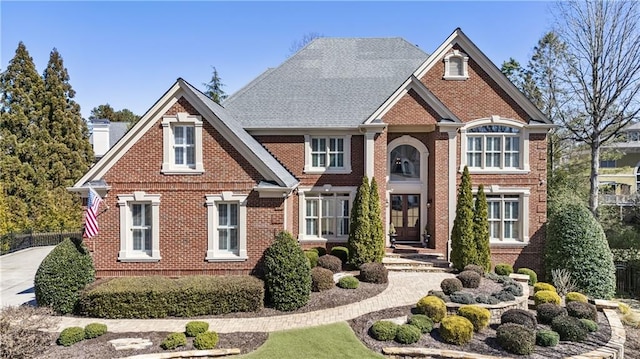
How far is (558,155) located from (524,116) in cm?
1617

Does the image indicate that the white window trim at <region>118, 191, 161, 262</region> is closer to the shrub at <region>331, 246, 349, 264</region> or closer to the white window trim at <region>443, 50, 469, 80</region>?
the shrub at <region>331, 246, 349, 264</region>

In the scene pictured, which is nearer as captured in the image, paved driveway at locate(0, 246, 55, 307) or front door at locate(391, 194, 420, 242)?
paved driveway at locate(0, 246, 55, 307)

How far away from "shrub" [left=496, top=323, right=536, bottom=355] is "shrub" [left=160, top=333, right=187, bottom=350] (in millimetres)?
8693

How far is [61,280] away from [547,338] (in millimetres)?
15205

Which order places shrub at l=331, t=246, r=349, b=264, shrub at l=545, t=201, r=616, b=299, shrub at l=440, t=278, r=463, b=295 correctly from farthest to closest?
shrub at l=331, t=246, r=349, b=264, shrub at l=545, t=201, r=616, b=299, shrub at l=440, t=278, r=463, b=295

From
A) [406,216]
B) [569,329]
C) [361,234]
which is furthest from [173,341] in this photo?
[406,216]

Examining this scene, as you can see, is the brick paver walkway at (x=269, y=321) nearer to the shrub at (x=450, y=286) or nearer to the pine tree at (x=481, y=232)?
the shrub at (x=450, y=286)

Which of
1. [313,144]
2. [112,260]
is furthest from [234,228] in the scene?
[313,144]

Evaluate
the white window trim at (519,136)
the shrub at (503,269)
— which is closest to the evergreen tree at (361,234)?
the white window trim at (519,136)

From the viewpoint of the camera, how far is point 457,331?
31.3 ft

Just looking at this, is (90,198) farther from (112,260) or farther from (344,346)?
(344,346)

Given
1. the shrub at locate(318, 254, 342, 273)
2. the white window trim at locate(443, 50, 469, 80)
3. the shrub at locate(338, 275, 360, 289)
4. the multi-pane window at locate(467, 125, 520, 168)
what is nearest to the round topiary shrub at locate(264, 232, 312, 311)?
the shrub at locate(338, 275, 360, 289)

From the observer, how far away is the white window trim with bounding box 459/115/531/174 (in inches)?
705

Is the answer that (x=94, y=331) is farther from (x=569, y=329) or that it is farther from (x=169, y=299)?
(x=569, y=329)
